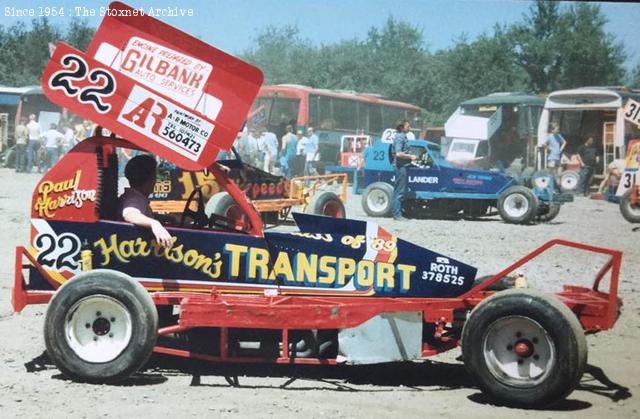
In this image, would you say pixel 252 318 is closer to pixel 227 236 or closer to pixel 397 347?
pixel 227 236

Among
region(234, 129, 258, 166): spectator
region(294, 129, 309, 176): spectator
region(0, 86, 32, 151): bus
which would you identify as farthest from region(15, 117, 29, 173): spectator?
region(294, 129, 309, 176): spectator

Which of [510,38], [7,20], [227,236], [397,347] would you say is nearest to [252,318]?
[227,236]

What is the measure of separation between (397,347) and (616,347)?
7.24ft

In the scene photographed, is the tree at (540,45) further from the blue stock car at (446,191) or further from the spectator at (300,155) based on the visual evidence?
the spectator at (300,155)

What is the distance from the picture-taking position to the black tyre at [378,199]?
13195 millimetres

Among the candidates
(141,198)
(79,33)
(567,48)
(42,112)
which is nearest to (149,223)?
(141,198)

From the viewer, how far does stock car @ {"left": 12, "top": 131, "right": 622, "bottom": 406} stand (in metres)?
4.58

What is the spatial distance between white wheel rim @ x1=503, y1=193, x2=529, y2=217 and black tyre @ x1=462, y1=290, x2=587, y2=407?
861cm

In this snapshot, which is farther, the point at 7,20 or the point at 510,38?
the point at 510,38

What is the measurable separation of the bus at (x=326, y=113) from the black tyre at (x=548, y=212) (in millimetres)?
8253

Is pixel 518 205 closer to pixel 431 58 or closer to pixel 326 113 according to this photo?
pixel 431 58

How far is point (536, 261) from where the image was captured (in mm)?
9508

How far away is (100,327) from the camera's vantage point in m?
4.67

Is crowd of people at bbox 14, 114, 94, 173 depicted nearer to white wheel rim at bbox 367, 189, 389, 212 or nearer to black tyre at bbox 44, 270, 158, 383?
white wheel rim at bbox 367, 189, 389, 212
